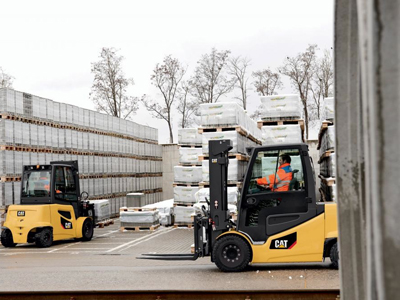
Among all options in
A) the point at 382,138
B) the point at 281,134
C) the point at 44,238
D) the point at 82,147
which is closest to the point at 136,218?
the point at 82,147

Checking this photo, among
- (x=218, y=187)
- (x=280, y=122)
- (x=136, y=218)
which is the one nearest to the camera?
(x=218, y=187)

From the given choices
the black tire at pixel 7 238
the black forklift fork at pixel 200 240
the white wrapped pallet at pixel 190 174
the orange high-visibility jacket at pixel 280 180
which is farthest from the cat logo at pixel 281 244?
the white wrapped pallet at pixel 190 174

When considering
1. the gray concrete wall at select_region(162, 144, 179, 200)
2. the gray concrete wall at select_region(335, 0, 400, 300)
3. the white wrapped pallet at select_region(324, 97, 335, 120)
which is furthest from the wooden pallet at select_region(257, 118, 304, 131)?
the gray concrete wall at select_region(162, 144, 179, 200)

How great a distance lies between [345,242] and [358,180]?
Answer: 0.74 ft

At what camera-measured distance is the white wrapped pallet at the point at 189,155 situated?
52.5 ft

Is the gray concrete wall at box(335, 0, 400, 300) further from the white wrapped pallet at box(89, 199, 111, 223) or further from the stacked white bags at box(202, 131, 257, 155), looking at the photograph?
the white wrapped pallet at box(89, 199, 111, 223)

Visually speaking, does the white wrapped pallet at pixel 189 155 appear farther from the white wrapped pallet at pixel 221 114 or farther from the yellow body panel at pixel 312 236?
the yellow body panel at pixel 312 236

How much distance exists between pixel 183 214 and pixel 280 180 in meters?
8.53

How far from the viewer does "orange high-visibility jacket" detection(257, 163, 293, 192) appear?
7.04m

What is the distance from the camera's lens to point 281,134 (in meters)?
11.3

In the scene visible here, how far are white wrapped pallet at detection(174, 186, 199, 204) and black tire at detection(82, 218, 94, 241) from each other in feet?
9.53

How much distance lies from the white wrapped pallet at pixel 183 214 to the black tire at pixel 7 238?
4.84 m

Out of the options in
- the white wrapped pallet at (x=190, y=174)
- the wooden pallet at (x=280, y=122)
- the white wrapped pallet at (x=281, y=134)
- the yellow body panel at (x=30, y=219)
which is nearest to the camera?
the white wrapped pallet at (x=281, y=134)

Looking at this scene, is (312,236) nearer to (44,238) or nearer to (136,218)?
(44,238)
